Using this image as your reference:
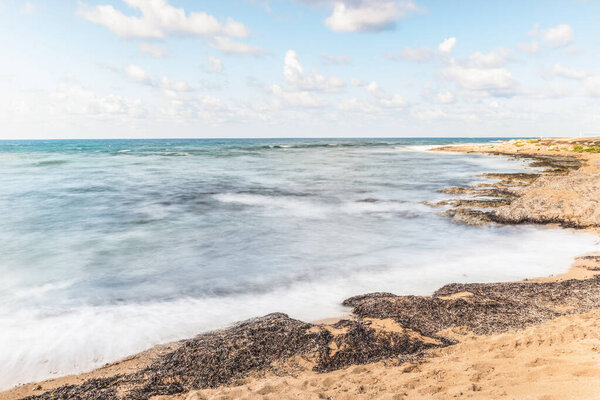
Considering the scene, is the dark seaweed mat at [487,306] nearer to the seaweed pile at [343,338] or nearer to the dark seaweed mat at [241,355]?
the seaweed pile at [343,338]

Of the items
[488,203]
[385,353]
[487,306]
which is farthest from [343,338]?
[488,203]

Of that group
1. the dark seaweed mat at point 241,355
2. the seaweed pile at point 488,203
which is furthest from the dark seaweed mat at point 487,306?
the seaweed pile at point 488,203

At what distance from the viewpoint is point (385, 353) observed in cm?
547

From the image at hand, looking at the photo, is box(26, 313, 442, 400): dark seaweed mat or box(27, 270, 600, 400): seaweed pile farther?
box(27, 270, 600, 400): seaweed pile

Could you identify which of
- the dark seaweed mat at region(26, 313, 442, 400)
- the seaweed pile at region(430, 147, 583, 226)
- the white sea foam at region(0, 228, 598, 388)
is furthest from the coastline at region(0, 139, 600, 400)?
the seaweed pile at region(430, 147, 583, 226)

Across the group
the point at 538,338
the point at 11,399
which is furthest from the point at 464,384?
the point at 11,399

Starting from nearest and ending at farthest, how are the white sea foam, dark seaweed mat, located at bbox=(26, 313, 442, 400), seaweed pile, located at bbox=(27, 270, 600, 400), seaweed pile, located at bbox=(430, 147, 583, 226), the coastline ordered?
the coastline
dark seaweed mat, located at bbox=(26, 313, 442, 400)
seaweed pile, located at bbox=(27, 270, 600, 400)
the white sea foam
seaweed pile, located at bbox=(430, 147, 583, 226)

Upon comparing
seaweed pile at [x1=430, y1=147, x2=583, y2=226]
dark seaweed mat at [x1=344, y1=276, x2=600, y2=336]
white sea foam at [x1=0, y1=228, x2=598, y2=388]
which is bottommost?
white sea foam at [x1=0, y1=228, x2=598, y2=388]

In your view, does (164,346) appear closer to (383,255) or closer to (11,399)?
(11,399)

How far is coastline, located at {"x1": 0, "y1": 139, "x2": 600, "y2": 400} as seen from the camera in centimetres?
448

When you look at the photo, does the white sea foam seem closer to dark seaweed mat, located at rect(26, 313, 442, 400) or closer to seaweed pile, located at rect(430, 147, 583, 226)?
dark seaweed mat, located at rect(26, 313, 442, 400)

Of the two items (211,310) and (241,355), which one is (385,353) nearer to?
(241,355)

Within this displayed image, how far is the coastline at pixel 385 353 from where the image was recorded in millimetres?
4484

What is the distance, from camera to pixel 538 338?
517 cm
